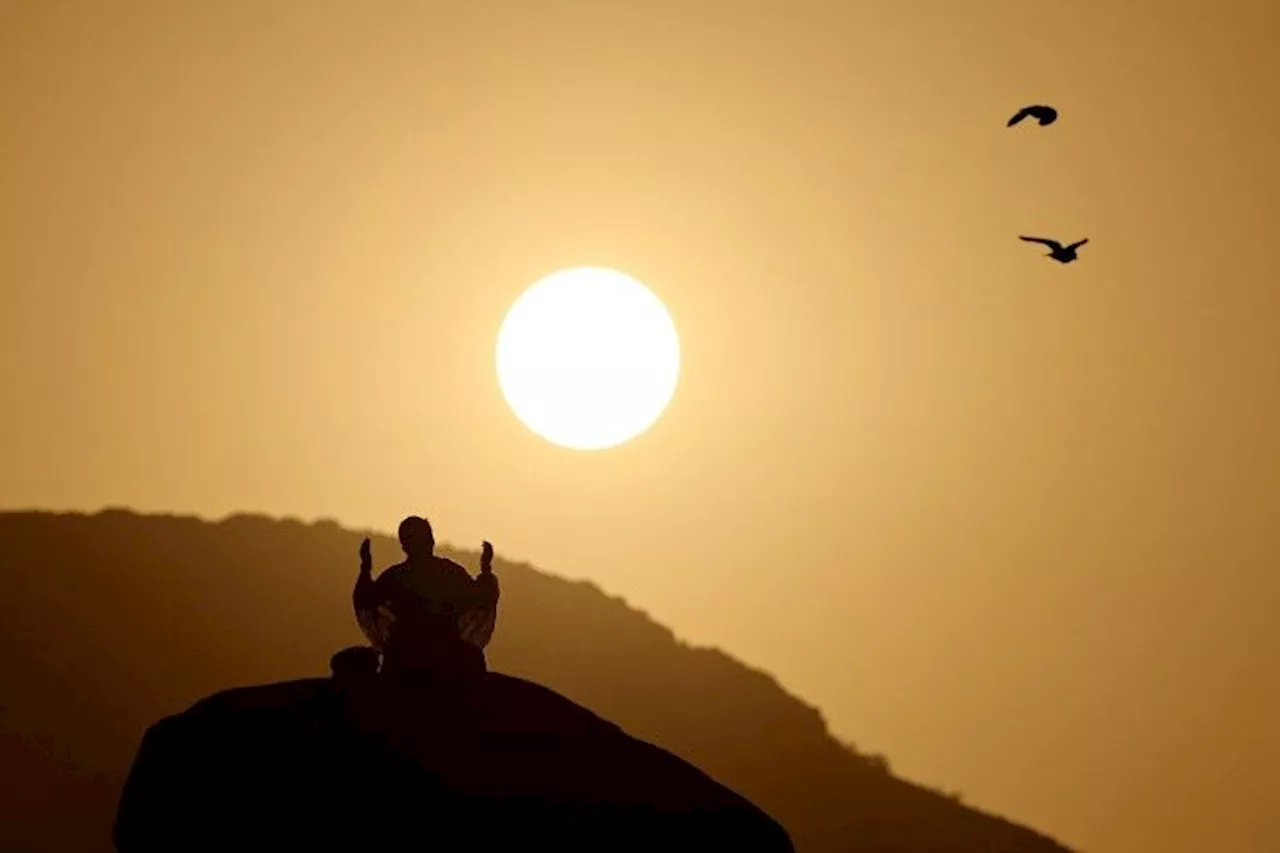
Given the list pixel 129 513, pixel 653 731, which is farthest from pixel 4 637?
pixel 653 731

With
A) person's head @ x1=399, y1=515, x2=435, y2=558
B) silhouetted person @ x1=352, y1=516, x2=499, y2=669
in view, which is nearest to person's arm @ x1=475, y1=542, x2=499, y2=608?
silhouetted person @ x1=352, y1=516, x2=499, y2=669

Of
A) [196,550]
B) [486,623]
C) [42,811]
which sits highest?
[486,623]

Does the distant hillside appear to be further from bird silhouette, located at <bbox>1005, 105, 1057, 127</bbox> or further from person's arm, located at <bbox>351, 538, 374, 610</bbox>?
person's arm, located at <bbox>351, 538, 374, 610</bbox>

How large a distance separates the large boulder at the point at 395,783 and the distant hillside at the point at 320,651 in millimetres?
128745

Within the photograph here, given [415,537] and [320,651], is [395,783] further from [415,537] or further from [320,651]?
[320,651]

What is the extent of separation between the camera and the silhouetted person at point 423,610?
14.0 meters

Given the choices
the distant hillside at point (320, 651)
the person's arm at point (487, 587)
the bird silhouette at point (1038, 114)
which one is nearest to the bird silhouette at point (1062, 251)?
the bird silhouette at point (1038, 114)

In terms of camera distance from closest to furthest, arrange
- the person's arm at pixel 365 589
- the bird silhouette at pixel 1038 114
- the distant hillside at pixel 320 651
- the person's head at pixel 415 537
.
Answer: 1. the person's arm at pixel 365 589
2. the person's head at pixel 415 537
3. the bird silhouette at pixel 1038 114
4. the distant hillside at pixel 320 651

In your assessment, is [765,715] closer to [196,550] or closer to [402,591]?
[196,550]

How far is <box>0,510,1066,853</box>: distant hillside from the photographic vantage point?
150125mm

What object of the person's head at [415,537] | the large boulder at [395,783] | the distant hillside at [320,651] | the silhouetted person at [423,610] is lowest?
the distant hillside at [320,651]

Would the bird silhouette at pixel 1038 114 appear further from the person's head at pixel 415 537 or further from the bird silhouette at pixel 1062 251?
the person's head at pixel 415 537

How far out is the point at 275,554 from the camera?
164 m

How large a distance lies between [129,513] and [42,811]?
2499 inches
